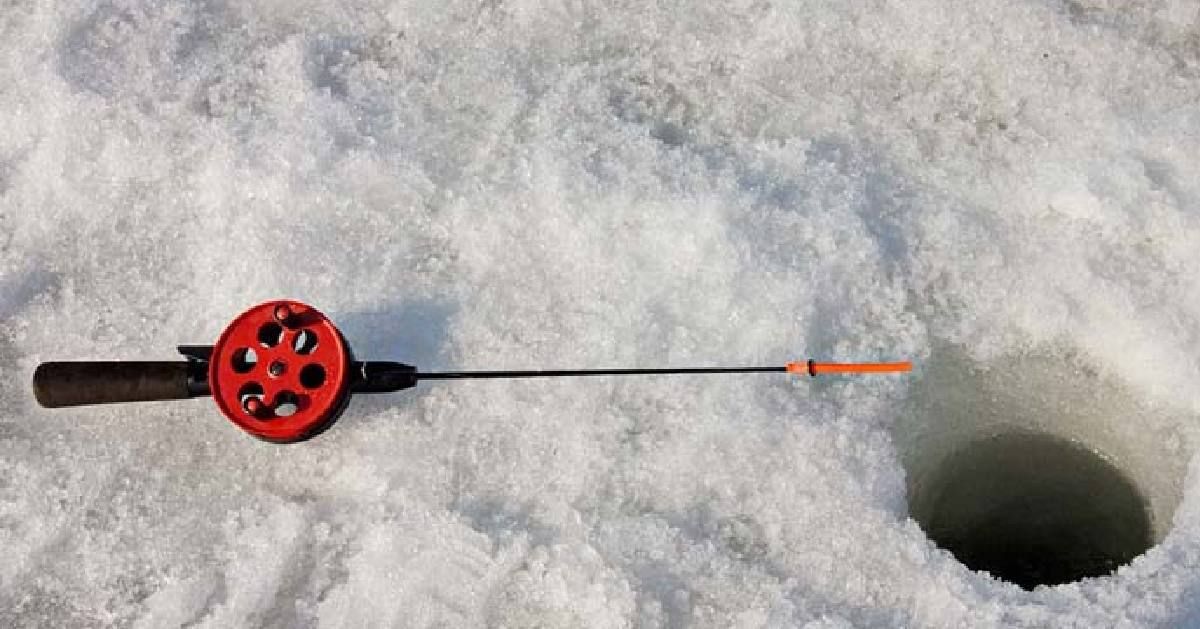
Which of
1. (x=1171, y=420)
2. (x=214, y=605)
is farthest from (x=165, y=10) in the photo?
(x=1171, y=420)

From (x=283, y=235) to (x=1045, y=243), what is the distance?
1762mm

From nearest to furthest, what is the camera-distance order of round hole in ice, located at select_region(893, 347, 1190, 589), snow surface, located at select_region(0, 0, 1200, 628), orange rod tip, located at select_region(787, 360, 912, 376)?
snow surface, located at select_region(0, 0, 1200, 628) → orange rod tip, located at select_region(787, 360, 912, 376) → round hole in ice, located at select_region(893, 347, 1190, 589)

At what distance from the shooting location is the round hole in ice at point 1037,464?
2406 millimetres

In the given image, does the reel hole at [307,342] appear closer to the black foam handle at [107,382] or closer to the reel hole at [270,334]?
the reel hole at [270,334]

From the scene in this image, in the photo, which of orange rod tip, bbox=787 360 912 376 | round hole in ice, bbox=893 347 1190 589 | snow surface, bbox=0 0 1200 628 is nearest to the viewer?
snow surface, bbox=0 0 1200 628

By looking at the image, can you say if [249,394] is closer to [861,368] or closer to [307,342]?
[307,342]

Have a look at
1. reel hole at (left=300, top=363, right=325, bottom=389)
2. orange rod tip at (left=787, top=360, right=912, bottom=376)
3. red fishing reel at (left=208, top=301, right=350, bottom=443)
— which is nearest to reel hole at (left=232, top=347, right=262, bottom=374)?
red fishing reel at (left=208, top=301, right=350, bottom=443)

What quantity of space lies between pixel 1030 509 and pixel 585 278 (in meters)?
1.18

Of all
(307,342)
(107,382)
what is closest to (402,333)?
(307,342)

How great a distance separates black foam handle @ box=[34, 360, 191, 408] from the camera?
2.21 m

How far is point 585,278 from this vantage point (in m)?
2.51

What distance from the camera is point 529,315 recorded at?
8.11 feet

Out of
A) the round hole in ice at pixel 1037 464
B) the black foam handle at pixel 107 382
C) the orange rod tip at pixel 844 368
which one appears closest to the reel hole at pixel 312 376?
the black foam handle at pixel 107 382

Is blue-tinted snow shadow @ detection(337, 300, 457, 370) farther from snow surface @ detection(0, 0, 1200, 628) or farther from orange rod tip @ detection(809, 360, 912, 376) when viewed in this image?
orange rod tip @ detection(809, 360, 912, 376)
